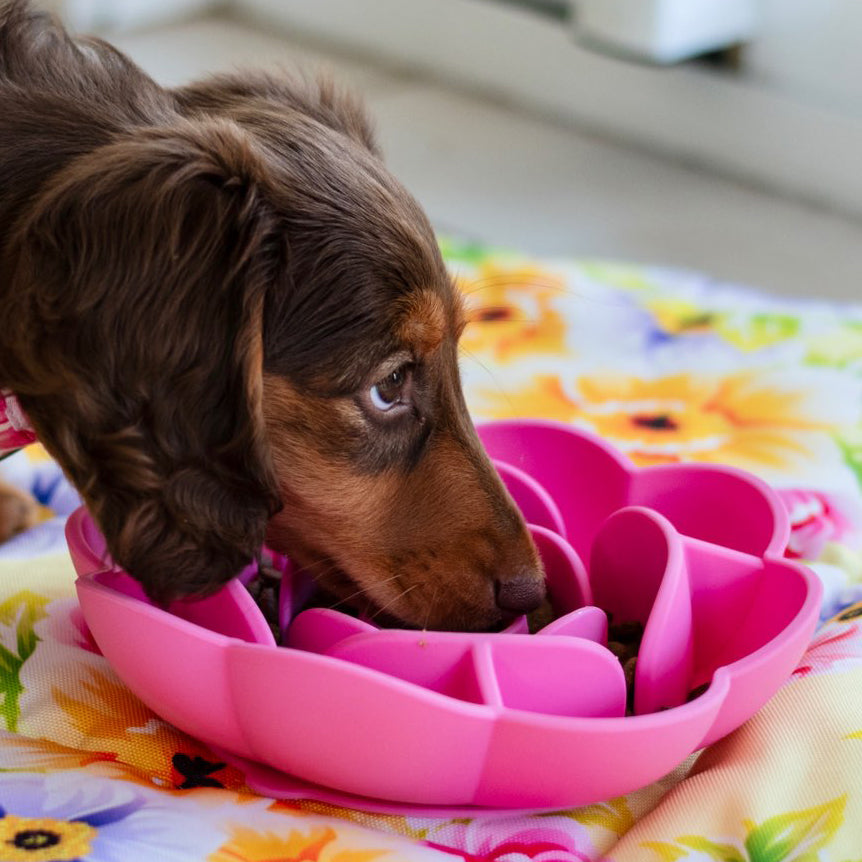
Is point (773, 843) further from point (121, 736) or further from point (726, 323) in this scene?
point (726, 323)

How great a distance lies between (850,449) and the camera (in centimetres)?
214

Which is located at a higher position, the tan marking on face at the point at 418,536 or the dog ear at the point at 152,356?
the dog ear at the point at 152,356

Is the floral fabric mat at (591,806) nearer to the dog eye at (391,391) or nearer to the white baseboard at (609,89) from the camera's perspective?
the dog eye at (391,391)

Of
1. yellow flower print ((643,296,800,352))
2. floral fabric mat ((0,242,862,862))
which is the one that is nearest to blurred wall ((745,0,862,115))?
yellow flower print ((643,296,800,352))

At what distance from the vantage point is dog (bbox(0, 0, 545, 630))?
1.32m

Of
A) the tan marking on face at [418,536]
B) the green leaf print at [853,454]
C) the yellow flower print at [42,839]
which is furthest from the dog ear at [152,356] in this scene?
the green leaf print at [853,454]

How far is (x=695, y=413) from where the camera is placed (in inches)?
90.7

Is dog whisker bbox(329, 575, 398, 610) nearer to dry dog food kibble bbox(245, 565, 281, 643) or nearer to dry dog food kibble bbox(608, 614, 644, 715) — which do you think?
dry dog food kibble bbox(245, 565, 281, 643)

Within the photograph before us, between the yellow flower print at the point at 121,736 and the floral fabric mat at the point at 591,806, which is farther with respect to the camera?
the yellow flower print at the point at 121,736

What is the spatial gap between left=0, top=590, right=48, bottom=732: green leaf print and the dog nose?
555 mm

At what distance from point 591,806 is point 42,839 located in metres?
0.56

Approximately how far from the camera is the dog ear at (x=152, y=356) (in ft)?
4.28

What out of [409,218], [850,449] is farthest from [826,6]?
[409,218]

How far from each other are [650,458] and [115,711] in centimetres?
96
